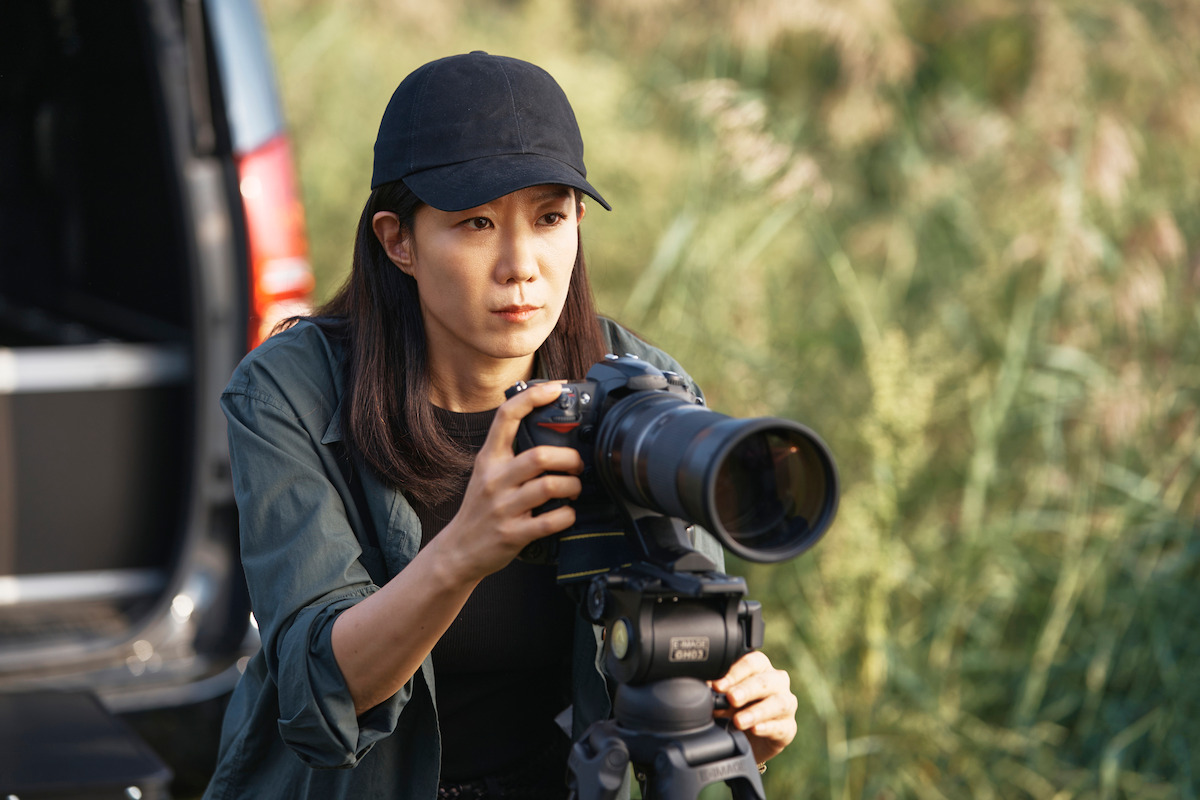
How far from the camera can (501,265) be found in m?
1.52

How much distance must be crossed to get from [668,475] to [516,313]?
18.9 inches

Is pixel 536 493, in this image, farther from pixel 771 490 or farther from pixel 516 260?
pixel 516 260

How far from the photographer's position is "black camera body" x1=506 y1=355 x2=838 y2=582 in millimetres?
1116

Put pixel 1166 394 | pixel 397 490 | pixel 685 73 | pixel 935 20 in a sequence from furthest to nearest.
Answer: pixel 935 20
pixel 685 73
pixel 1166 394
pixel 397 490

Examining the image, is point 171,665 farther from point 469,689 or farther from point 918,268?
point 918,268

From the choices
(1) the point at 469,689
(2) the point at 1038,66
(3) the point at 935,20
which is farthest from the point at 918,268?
(1) the point at 469,689

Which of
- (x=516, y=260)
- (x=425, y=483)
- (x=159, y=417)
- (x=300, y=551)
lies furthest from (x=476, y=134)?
(x=159, y=417)

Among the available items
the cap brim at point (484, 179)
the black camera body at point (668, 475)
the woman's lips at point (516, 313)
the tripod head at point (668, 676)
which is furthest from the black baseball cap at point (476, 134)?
the tripod head at point (668, 676)

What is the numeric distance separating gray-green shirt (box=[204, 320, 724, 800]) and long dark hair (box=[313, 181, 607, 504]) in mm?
36

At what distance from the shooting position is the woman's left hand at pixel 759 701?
1399mm

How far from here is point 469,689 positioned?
66.9 inches

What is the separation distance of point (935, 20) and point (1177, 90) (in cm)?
162

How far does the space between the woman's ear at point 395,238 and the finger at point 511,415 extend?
19.5 inches

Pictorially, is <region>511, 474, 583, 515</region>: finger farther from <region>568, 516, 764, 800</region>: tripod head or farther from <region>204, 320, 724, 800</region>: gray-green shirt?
<region>204, 320, 724, 800</region>: gray-green shirt
